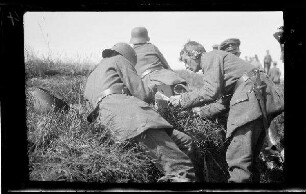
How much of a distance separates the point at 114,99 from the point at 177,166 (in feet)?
2.84

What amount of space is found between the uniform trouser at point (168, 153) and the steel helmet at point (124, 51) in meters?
0.75

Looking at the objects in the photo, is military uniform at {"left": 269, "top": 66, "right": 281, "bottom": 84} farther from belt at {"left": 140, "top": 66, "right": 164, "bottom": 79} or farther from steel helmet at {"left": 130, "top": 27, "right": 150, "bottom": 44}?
steel helmet at {"left": 130, "top": 27, "right": 150, "bottom": 44}

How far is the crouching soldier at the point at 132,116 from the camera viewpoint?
4.26 m

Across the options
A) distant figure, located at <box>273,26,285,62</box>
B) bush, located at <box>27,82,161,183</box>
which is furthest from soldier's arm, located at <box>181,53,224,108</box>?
bush, located at <box>27,82,161,183</box>

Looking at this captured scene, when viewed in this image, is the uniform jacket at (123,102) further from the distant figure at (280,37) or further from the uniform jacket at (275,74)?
the distant figure at (280,37)

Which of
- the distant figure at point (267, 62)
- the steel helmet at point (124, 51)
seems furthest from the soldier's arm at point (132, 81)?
the distant figure at point (267, 62)

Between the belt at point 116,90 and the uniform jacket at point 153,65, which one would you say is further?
the uniform jacket at point 153,65

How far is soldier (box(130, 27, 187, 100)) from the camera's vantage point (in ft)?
14.7

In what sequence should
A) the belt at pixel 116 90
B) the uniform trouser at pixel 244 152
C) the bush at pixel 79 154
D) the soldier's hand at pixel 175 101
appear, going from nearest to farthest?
1. the bush at pixel 79 154
2. the belt at pixel 116 90
3. the uniform trouser at pixel 244 152
4. the soldier's hand at pixel 175 101

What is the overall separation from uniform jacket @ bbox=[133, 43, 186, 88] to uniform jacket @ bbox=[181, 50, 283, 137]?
0.29m

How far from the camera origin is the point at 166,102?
14.9 feet

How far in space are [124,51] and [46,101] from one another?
0.89m

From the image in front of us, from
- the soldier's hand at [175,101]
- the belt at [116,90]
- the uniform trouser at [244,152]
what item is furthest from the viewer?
the soldier's hand at [175,101]
